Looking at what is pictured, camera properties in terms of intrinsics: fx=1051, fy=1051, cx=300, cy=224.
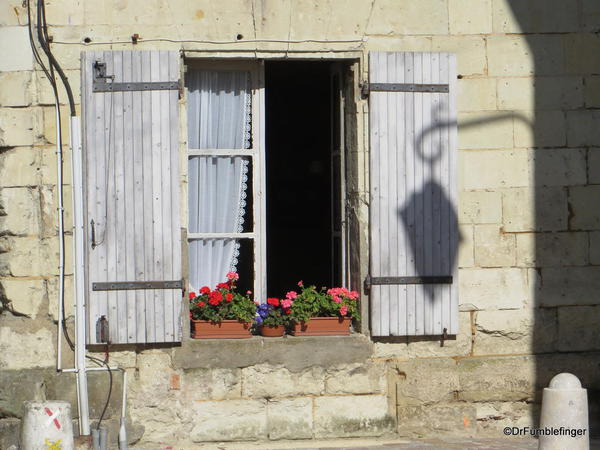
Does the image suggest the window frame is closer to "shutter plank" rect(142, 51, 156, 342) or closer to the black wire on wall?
"shutter plank" rect(142, 51, 156, 342)

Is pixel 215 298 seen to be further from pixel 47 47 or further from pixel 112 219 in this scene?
pixel 47 47

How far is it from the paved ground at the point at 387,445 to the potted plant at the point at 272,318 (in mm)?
693

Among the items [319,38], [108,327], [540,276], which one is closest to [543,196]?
[540,276]

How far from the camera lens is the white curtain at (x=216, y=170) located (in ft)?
22.3

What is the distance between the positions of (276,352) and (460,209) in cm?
149

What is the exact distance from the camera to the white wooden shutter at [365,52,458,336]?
6.64 meters

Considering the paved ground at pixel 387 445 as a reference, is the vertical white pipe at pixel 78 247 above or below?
above

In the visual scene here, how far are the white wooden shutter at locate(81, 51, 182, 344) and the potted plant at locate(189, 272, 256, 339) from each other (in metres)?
0.20

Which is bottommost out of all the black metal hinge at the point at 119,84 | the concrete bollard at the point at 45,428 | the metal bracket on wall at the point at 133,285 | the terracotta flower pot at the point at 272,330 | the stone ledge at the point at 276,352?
the concrete bollard at the point at 45,428

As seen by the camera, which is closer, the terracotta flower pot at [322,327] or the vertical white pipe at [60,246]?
the vertical white pipe at [60,246]

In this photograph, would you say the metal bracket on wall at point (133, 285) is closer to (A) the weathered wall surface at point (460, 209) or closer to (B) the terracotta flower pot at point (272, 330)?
(A) the weathered wall surface at point (460, 209)

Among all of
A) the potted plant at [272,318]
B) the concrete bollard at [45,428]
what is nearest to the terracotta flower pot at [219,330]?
the potted plant at [272,318]

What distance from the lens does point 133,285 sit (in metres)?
6.45

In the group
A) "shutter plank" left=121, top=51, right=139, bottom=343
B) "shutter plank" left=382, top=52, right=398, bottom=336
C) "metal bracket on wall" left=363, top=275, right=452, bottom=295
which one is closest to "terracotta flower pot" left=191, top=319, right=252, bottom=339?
"shutter plank" left=121, top=51, right=139, bottom=343
